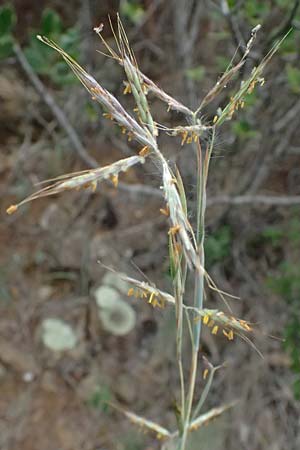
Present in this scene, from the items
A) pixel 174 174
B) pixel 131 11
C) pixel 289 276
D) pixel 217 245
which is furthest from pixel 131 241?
pixel 174 174

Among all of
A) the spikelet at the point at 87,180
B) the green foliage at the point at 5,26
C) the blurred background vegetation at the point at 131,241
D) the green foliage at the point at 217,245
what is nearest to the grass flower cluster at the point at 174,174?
the spikelet at the point at 87,180

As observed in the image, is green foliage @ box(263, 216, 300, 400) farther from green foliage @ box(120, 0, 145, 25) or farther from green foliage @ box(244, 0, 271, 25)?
green foliage @ box(120, 0, 145, 25)


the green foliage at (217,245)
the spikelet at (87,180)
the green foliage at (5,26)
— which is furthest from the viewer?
the green foliage at (217,245)

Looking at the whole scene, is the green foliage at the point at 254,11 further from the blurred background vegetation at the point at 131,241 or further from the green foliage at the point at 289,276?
the green foliage at the point at 289,276

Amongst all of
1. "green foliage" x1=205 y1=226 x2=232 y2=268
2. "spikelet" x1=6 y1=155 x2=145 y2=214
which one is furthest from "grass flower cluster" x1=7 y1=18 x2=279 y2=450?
"green foliage" x1=205 y1=226 x2=232 y2=268

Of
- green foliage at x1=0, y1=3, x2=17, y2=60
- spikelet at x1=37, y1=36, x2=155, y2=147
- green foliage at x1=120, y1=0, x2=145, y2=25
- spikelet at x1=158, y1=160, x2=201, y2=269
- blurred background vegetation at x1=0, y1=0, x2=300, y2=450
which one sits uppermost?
spikelet at x1=37, y1=36, x2=155, y2=147

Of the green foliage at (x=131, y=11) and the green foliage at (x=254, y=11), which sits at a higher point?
the green foliage at (x=254, y=11)

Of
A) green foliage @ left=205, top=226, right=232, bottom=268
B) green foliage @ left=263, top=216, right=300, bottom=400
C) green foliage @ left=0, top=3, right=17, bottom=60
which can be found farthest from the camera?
green foliage @ left=205, top=226, right=232, bottom=268

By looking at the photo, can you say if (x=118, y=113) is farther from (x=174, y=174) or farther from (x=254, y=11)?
(x=254, y=11)

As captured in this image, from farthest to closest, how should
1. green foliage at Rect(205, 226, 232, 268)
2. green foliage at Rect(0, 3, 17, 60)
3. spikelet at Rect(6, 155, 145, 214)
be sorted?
1. green foliage at Rect(205, 226, 232, 268)
2. green foliage at Rect(0, 3, 17, 60)
3. spikelet at Rect(6, 155, 145, 214)
